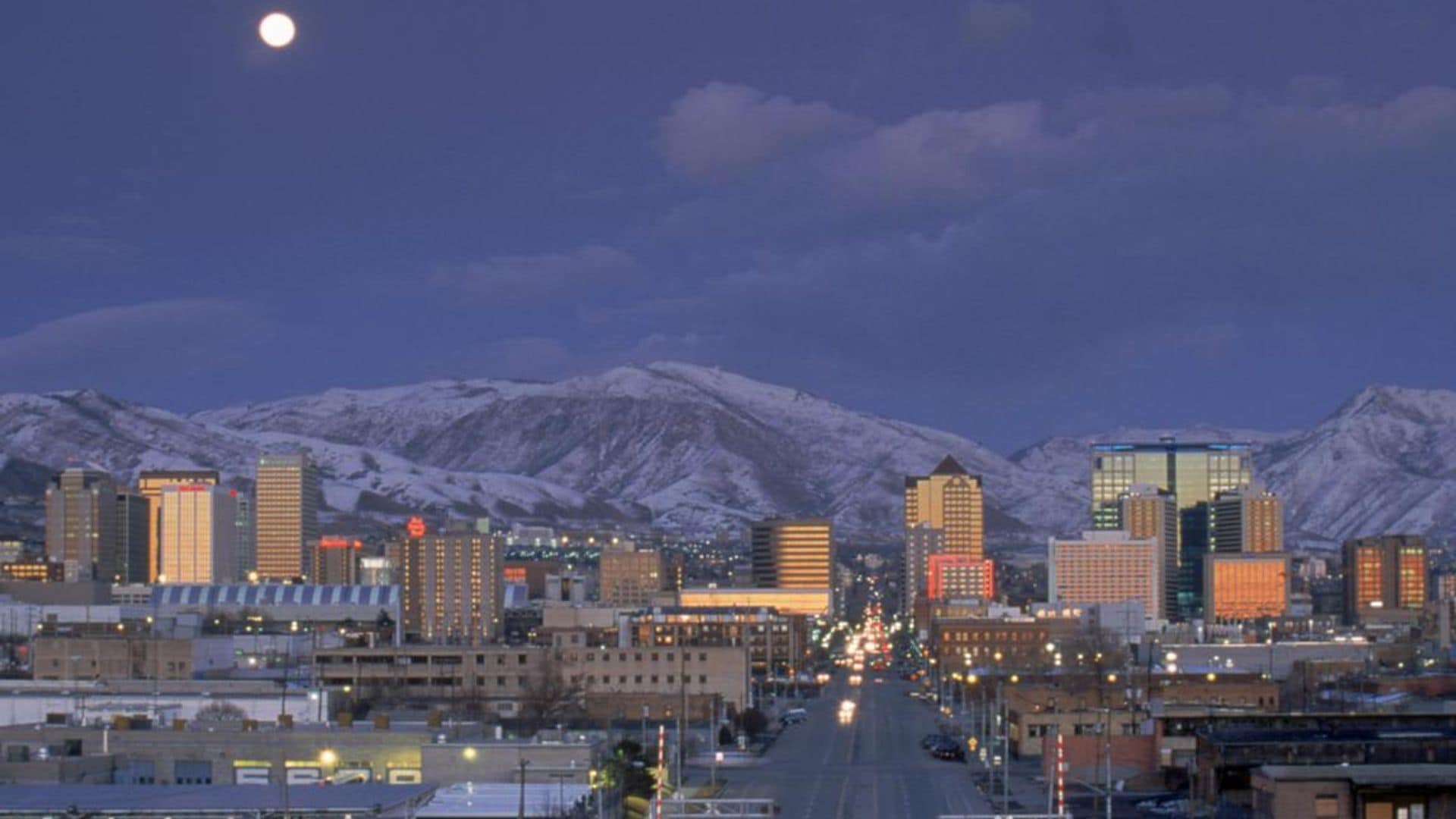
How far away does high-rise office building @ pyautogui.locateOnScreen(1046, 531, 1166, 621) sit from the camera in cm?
18950

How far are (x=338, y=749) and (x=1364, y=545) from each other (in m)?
154

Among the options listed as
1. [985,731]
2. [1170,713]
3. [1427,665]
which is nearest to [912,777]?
[1170,713]

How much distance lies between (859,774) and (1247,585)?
133 meters

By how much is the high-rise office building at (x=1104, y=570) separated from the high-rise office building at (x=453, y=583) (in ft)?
172

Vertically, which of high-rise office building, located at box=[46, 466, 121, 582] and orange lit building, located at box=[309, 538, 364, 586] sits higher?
high-rise office building, located at box=[46, 466, 121, 582]

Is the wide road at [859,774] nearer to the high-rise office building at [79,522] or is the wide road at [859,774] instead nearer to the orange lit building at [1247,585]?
the orange lit building at [1247,585]

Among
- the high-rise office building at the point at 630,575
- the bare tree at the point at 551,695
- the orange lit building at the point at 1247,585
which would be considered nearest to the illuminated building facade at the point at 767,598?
the high-rise office building at the point at 630,575

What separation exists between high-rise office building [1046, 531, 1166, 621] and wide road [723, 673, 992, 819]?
353 feet

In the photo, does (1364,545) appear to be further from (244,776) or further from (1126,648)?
(244,776)

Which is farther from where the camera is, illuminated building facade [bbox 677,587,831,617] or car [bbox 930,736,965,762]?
illuminated building facade [bbox 677,587,831,617]

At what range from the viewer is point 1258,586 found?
184375 mm

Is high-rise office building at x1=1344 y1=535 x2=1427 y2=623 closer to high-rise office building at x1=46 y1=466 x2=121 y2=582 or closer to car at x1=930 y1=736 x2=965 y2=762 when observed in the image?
high-rise office building at x1=46 y1=466 x2=121 y2=582

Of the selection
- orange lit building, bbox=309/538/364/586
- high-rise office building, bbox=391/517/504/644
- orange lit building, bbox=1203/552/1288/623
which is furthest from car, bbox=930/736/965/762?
orange lit building, bbox=309/538/364/586

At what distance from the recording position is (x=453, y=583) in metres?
151
